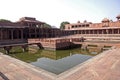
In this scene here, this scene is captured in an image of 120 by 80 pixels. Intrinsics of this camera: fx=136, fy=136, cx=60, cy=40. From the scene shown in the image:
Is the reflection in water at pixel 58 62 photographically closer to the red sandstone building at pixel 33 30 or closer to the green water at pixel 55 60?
the green water at pixel 55 60

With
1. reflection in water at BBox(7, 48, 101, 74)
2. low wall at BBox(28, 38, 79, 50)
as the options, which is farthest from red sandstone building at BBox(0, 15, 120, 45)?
reflection in water at BBox(7, 48, 101, 74)

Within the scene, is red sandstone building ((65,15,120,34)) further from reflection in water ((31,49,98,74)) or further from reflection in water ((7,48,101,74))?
reflection in water ((31,49,98,74))

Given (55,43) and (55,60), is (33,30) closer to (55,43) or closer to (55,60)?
(55,43)

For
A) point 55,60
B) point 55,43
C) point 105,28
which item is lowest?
point 55,60

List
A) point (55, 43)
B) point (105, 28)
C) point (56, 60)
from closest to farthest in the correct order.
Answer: point (56, 60), point (55, 43), point (105, 28)

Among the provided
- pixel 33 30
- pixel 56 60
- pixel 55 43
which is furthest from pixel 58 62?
pixel 33 30

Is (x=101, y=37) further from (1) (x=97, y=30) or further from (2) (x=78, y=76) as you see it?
(2) (x=78, y=76)

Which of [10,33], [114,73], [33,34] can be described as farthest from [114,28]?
[114,73]

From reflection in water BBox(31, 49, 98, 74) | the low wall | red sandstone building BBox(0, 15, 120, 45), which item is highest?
red sandstone building BBox(0, 15, 120, 45)

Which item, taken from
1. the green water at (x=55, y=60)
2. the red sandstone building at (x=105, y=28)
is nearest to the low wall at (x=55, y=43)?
the green water at (x=55, y=60)

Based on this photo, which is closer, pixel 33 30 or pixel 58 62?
pixel 58 62

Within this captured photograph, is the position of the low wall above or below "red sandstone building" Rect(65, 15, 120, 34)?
below

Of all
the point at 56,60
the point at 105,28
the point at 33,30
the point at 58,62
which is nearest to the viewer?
the point at 58,62

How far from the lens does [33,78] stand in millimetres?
6316
